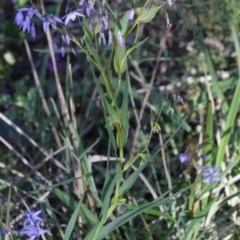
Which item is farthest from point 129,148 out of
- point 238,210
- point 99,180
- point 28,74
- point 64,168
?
point 28,74

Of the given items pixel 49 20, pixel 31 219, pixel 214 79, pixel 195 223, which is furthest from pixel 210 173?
pixel 49 20

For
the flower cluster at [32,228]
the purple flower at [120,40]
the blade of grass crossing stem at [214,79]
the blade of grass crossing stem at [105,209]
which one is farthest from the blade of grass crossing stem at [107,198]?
the blade of grass crossing stem at [214,79]

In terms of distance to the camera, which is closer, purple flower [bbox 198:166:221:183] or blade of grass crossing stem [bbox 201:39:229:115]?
purple flower [bbox 198:166:221:183]

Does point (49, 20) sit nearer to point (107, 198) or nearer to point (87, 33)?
point (87, 33)

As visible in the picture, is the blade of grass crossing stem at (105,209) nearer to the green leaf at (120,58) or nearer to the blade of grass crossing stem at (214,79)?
the green leaf at (120,58)

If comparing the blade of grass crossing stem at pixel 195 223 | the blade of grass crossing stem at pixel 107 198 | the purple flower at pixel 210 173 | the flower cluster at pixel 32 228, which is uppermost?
the blade of grass crossing stem at pixel 107 198

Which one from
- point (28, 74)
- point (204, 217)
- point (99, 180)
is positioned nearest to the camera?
point (204, 217)

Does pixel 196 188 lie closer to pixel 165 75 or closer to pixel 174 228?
pixel 174 228

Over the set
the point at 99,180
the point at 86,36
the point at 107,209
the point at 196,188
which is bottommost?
the point at 99,180

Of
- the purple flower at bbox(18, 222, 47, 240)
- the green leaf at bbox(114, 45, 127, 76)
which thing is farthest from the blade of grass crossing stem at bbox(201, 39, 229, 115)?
the purple flower at bbox(18, 222, 47, 240)

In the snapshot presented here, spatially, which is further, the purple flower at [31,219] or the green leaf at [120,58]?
the purple flower at [31,219]

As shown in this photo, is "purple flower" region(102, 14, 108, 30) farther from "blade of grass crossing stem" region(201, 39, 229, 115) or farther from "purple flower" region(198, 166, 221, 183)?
"blade of grass crossing stem" region(201, 39, 229, 115)
